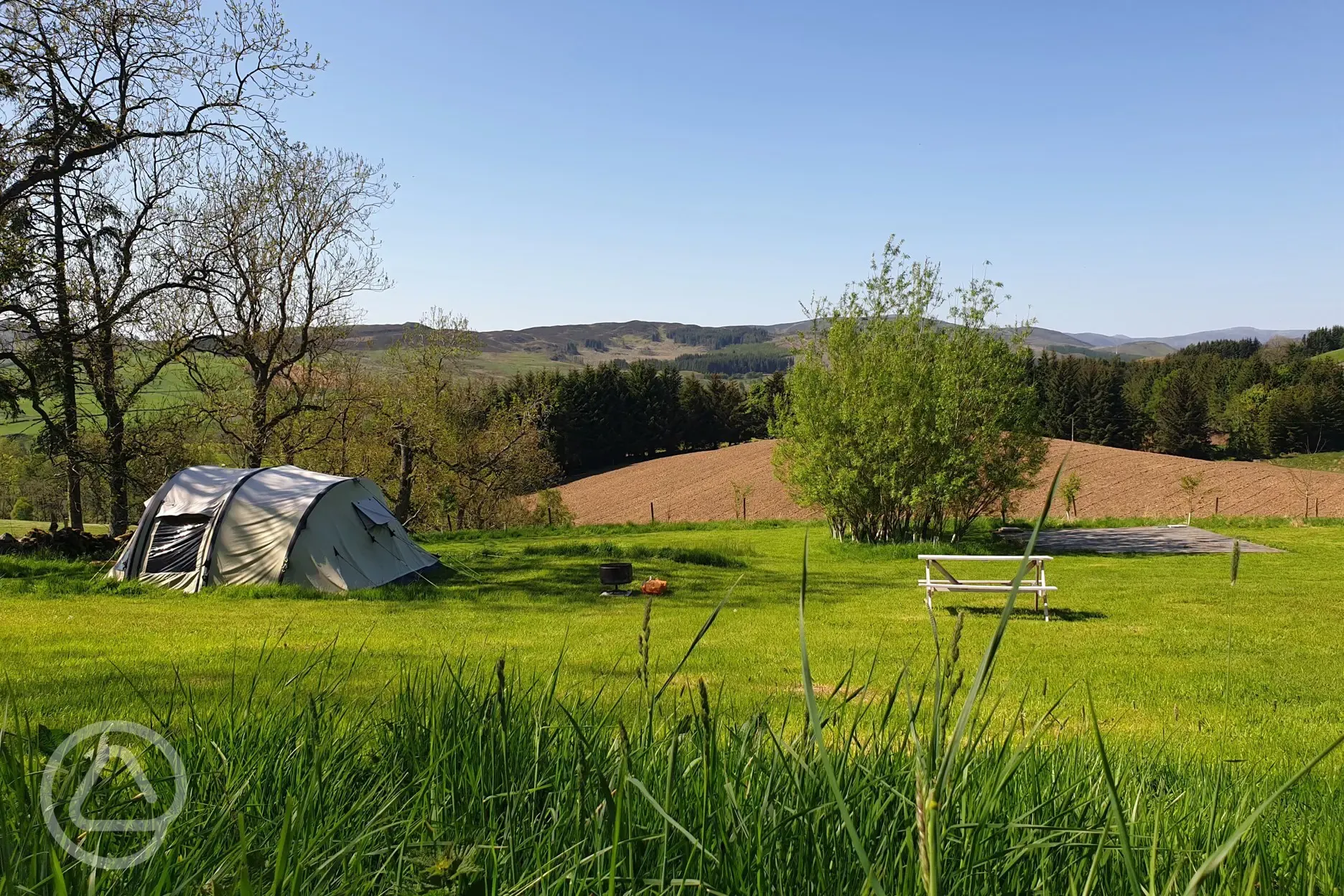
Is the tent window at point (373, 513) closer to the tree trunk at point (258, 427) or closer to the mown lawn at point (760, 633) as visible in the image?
the mown lawn at point (760, 633)

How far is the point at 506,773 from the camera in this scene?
6.43 ft

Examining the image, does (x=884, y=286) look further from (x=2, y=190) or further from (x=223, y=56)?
(x=2, y=190)

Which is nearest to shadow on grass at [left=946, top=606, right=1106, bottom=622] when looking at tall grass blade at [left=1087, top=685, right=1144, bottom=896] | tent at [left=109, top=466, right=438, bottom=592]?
tent at [left=109, top=466, right=438, bottom=592]

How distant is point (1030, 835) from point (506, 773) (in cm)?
109

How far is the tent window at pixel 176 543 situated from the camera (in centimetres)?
1393

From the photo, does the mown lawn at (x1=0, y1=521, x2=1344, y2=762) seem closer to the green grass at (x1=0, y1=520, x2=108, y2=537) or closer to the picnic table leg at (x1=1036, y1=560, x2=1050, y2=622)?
the picnic table leg at (x1=1036, y1=560, x2=1050, y2=622)

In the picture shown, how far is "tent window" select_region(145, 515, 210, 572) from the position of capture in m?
13.9

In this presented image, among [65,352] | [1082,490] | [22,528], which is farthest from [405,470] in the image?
[1082,490]

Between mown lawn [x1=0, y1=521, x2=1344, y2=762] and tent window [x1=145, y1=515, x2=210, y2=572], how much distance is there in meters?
0.66

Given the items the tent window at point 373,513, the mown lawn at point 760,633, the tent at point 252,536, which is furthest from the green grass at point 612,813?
the tent window at point 373,513

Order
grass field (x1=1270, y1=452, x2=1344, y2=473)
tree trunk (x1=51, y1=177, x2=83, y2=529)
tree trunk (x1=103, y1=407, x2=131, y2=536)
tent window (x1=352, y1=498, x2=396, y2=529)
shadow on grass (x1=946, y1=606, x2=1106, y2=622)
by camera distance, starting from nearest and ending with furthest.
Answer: shadow on grass (x1=946, y1=606, x2=1106, y2=622) < tent window (x1=352, y1=498, x2=396, y2=529) < tree trunk (x1=51, y1=177, x2=83, y2=529) < tree trunk (x1=103, y1=407, x2=131, y2=536) < grass field (x1=1270, y1=452, x2=1344, y2=473)

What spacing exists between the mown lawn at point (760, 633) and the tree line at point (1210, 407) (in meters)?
47.2

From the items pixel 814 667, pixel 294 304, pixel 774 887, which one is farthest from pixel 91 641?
pixel 294 304

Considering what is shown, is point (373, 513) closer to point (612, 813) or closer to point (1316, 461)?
point (612, 813)
